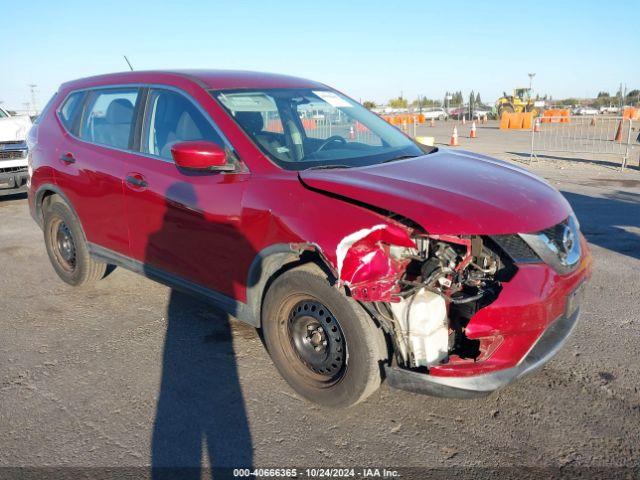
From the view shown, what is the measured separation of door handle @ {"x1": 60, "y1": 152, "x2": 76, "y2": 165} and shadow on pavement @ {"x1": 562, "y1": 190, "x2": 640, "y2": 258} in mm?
5489

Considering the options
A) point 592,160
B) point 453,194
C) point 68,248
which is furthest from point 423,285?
point 592,160

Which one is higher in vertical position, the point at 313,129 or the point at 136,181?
the point at 313,129

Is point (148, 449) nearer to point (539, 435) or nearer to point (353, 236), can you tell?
point (353, 236)

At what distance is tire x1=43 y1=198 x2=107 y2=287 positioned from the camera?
4.86m

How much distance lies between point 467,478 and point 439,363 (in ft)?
1.72

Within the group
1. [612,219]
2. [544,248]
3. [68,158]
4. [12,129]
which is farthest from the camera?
[12,129]

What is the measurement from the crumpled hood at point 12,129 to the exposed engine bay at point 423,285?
892cm

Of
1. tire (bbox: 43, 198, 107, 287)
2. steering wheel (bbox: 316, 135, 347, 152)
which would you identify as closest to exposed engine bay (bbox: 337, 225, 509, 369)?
steering wheel (bbox: 316, 135, 347, 152)

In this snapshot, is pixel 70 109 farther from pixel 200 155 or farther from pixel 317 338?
pixel 317 338

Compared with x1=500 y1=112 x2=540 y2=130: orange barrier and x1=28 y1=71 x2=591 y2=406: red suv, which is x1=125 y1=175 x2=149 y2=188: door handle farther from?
x1=500 y1=112 x2=540 y2=130: orange barrier

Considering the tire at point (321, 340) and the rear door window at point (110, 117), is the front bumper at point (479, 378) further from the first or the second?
the rear door window at point (110, 117)

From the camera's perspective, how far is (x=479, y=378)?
2.57 m

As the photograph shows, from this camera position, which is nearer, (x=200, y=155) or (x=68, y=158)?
(x=200, y=155)

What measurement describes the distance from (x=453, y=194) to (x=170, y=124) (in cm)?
212
